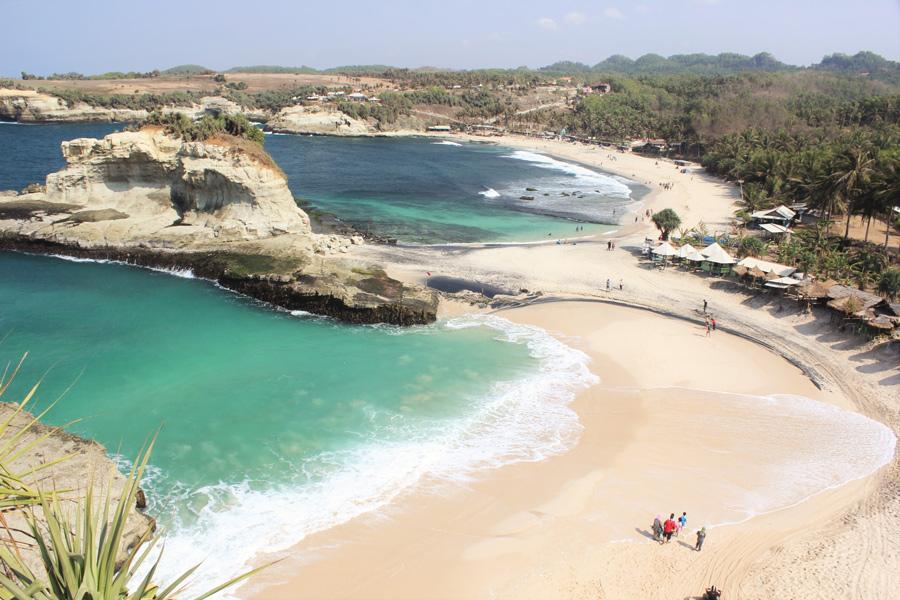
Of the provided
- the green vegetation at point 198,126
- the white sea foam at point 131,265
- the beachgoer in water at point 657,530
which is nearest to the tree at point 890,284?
the beachgoer in water at point 657,530

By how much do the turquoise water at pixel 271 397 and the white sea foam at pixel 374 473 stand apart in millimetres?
54

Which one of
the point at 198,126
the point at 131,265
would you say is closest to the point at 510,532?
the point at 131,265

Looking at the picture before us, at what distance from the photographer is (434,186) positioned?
70938 mm

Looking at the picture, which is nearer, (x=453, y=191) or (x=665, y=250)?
(x=665, y=250)

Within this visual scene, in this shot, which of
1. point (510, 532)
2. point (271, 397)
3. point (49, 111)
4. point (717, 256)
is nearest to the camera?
point (510, 532)

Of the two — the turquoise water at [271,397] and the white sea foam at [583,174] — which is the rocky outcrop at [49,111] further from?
the turquoise water at [271,397]

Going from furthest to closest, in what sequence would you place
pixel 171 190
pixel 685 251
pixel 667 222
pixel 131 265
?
pixel 667 222 < pixel 171 190 < pixel 131 265 < pixel 685 251

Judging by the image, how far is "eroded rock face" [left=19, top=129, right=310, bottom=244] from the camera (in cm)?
3944

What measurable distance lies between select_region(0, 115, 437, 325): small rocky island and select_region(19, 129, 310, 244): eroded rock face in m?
0.07

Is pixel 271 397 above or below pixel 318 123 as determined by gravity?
below

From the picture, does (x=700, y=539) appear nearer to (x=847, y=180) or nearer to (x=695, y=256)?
(x=695, y=256)

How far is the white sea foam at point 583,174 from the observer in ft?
235

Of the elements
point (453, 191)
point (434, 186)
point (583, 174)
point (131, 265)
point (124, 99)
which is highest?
point (124, 99)

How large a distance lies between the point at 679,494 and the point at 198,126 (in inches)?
1591
